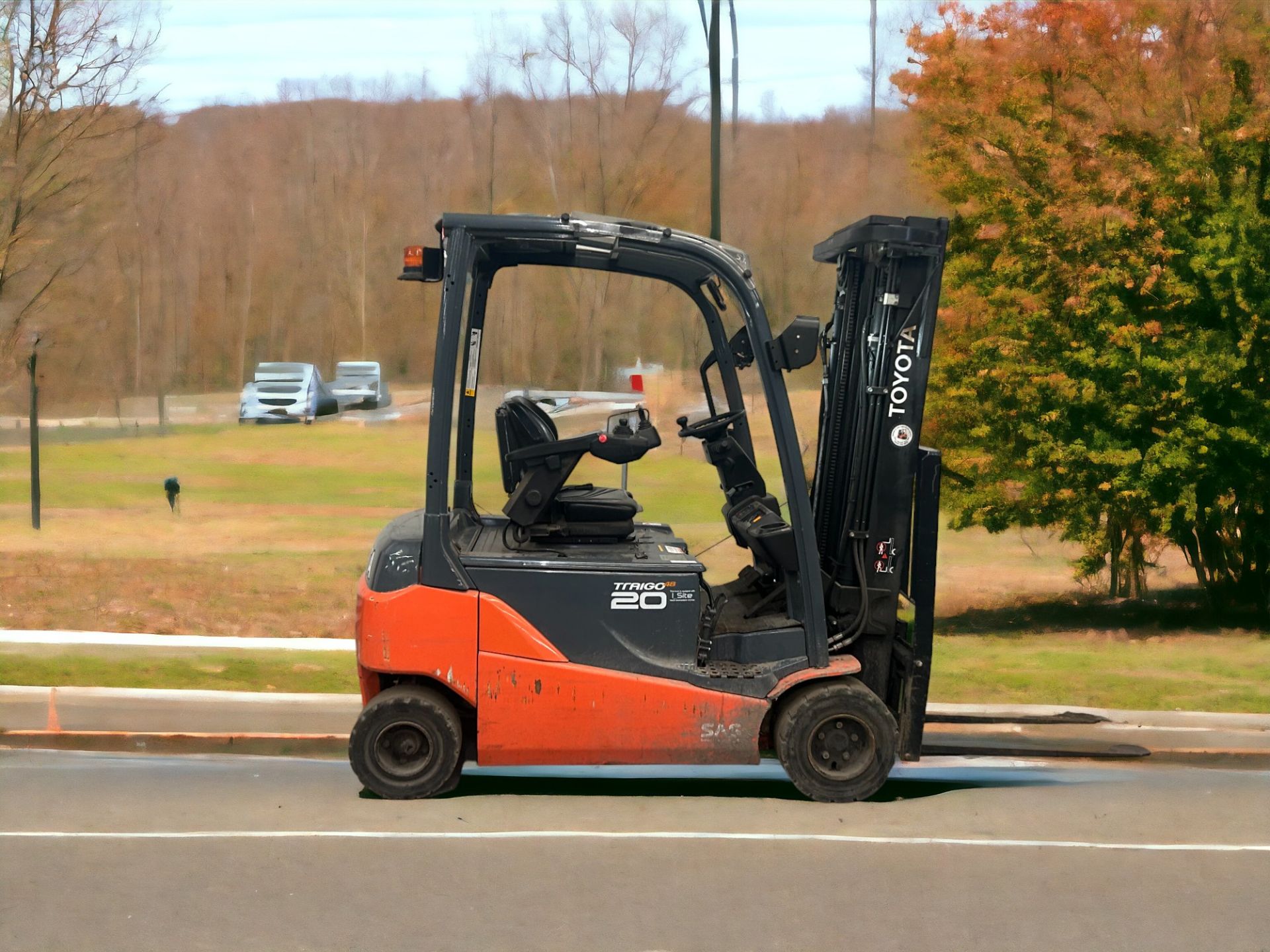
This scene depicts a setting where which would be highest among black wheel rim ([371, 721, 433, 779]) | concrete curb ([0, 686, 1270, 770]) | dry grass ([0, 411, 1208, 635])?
black wheel rim ([371, 721, 433, 779])

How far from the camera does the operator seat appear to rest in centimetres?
684

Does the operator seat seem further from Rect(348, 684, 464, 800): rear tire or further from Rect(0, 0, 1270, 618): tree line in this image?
Rect(0, 0, 1270, 618): tree line

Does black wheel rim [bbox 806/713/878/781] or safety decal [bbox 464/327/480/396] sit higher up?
safety decal [bbox 464/327/480/396]

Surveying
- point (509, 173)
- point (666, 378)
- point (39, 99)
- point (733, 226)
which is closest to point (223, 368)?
point (509, 173)

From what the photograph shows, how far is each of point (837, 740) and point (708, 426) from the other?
1.67 meters

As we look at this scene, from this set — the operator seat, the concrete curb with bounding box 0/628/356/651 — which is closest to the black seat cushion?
the operator seat

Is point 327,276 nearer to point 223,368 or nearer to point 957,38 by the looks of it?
point 223,368

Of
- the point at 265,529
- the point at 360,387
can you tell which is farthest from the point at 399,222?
the point at 265,529

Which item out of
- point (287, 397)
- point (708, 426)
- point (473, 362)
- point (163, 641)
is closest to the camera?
point (708, 426)

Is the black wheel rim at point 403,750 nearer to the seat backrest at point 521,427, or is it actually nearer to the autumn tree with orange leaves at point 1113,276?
the seat backrest at point 521,427

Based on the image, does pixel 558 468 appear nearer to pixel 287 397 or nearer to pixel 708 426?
pixel 708 426

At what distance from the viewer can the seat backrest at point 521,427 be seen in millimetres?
7043

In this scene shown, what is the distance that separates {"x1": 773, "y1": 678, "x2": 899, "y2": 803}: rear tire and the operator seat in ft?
4.20

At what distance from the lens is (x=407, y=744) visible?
22.8 ft
